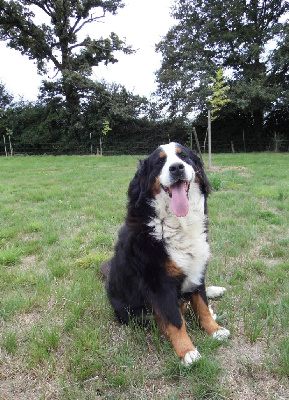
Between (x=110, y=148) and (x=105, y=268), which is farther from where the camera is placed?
(x=110, y=148)

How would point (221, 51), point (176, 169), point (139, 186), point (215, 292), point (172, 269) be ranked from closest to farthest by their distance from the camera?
1. point (172, 269)
2. point (176, 169)
3. point (139, 186)
4. point (215, 292)
5. point (221, 51)

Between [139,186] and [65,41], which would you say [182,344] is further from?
[65,41]

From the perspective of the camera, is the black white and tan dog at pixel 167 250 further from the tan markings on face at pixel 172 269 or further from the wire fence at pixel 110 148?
the wire fence at pixel 110 148

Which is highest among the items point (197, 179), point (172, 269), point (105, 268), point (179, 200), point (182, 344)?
point (197, 179)

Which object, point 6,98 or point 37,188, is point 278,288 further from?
point 6,98

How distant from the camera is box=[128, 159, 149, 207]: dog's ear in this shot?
85.7 inches

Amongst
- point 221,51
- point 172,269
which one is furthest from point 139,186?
point 221,51

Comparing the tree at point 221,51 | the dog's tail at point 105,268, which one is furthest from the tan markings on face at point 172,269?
the tree at point 221,51

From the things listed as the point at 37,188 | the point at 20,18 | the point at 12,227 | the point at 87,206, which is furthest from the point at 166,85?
the point at 12,227

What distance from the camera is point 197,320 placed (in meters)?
2.13

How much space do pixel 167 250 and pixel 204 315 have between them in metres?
0.59

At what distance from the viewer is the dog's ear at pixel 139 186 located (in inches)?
85.7

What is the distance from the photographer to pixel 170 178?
2.04 meters

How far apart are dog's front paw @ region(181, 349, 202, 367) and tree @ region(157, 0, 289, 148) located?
18.3m
